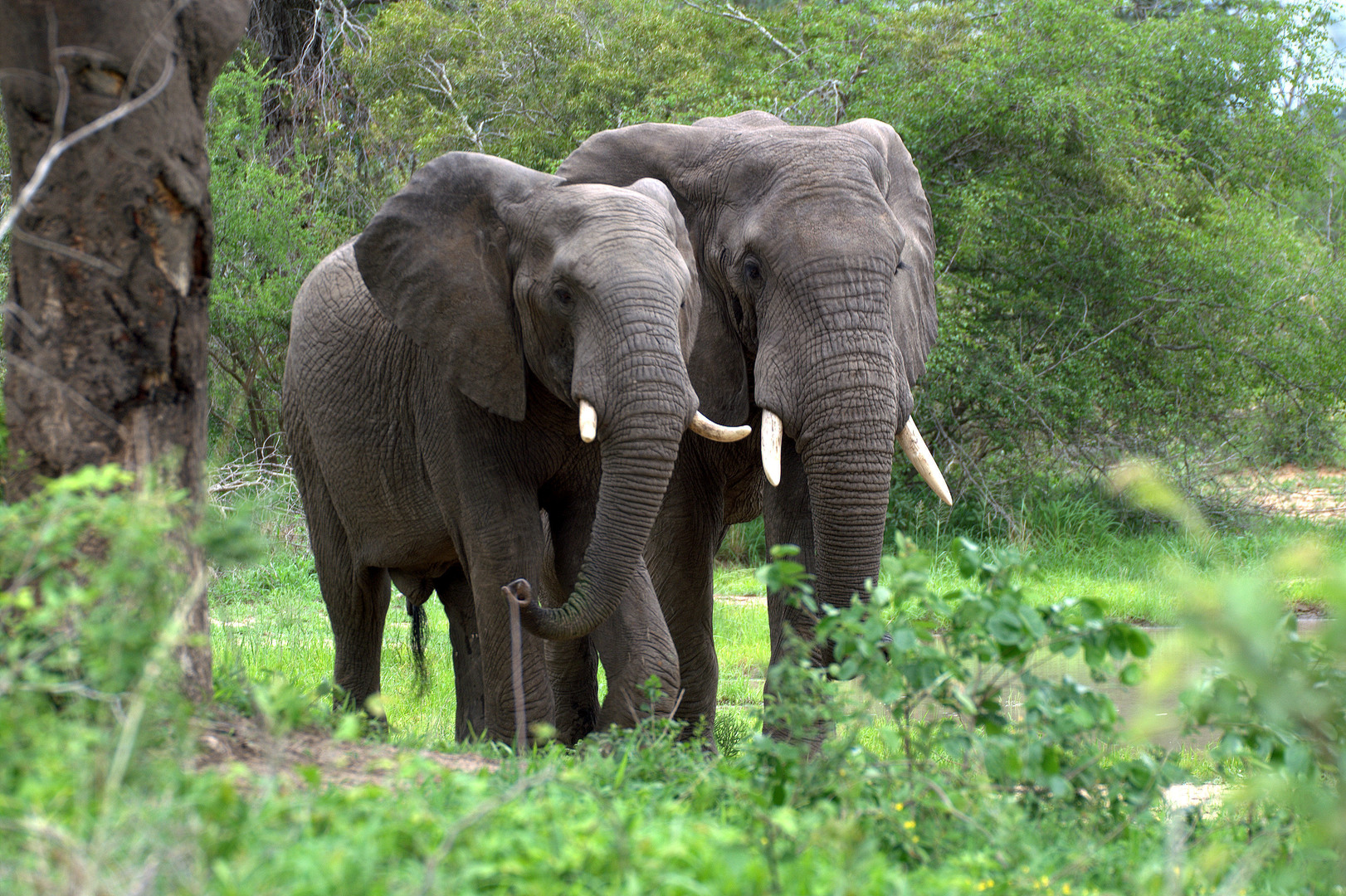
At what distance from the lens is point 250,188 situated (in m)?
12.3

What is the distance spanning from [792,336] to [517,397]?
1082 mm

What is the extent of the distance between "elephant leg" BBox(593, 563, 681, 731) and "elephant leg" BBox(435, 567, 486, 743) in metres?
1.49

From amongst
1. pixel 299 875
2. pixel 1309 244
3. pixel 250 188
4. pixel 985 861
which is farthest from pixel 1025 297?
pixel 299 875

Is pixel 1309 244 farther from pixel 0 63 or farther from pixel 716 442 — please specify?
pixel 0 63

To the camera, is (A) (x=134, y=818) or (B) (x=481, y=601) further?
(B) (x=481, y=601)

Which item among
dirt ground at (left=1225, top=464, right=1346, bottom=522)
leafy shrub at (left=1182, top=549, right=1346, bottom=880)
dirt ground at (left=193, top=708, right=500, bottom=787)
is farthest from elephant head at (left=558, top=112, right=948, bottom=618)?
dirt ground at (left=1225, top=464, right=1346, bottom=522)

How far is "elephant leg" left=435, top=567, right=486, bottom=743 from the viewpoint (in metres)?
6.53

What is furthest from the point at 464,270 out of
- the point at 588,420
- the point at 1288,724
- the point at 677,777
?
the point at 1288,724

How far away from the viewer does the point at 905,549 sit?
3.29 meters

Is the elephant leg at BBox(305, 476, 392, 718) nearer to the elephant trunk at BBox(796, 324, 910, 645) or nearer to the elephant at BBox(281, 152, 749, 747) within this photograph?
the elephant at BBox(281, 152, 749, 747)

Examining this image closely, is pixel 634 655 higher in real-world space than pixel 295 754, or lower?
lower

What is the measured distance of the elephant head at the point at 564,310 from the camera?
4574mm

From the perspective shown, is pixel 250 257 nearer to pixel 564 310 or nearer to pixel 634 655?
pixel 564 310

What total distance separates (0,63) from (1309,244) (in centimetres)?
1425
